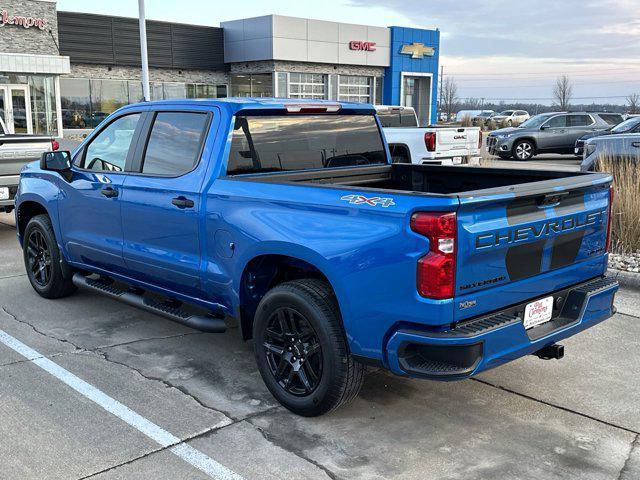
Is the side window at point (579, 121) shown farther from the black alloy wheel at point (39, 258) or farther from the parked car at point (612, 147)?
the black alloy wheel at point (39, 258)

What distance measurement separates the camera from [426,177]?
561cm

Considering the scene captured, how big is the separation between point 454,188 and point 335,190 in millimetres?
1891

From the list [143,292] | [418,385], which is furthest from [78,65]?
[418,385]

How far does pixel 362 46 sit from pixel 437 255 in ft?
125

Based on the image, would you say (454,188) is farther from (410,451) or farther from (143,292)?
(143,292)

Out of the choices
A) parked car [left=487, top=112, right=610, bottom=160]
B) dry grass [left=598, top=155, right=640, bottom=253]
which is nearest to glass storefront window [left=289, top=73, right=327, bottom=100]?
parked car [left=487, top=112, right=610, bottom=160]

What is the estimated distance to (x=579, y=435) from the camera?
3932 millimetres

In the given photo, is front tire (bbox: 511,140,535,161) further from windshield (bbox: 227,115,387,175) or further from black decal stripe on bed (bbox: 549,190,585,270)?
black decal stripe on bed (bbox: 549,190,585,270)

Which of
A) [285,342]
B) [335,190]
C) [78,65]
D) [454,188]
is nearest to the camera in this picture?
[335,190]

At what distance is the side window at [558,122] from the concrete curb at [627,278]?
18246 mm

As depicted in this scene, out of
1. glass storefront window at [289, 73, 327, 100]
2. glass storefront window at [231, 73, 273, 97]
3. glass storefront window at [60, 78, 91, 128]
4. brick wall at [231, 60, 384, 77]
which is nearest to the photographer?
glass storefront window at [60, 78, 91, 128]

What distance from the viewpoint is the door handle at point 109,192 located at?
17.7 ft

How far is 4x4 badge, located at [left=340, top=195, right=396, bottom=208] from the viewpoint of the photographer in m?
3.51

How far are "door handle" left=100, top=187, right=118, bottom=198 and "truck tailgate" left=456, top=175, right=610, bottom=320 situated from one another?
10.3ft
